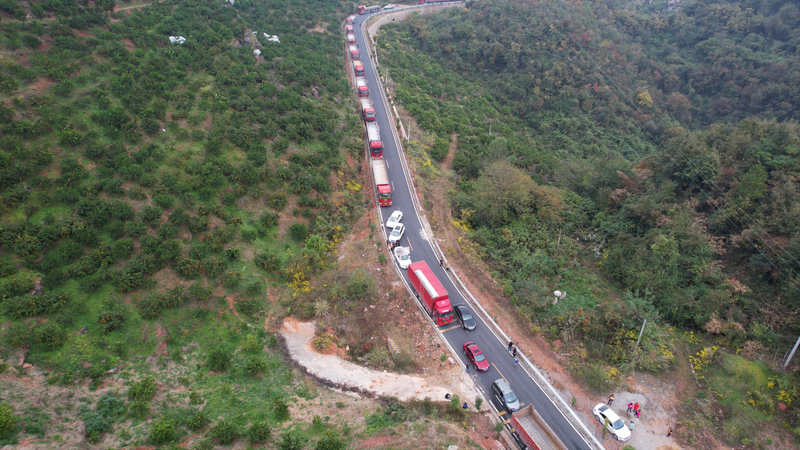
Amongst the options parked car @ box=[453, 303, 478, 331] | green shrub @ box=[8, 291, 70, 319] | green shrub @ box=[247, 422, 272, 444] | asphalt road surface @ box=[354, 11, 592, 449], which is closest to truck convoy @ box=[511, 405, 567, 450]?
asphalt road surface @ box=[354, 11, 592, 449]

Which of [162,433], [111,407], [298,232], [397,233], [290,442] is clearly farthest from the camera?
[397,233]

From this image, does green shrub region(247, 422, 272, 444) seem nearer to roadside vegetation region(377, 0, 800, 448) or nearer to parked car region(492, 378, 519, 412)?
parked car region(492, 378, 519, 412)

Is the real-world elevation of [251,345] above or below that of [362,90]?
below

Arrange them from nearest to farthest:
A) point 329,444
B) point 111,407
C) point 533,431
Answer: point 329,444 → point 111,407 → point 533,431

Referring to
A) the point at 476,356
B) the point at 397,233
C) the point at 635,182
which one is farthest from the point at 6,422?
the point at 635,182

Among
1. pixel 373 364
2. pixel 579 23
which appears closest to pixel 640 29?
pixel 579 23

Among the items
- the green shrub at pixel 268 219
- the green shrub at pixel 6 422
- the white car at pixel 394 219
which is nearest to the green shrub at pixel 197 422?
the green shrub at pixel 6 422

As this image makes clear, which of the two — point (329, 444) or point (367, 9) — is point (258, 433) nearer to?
Result: point (329, 444)

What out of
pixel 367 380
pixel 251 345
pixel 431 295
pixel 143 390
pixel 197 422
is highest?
pixel 143 390
